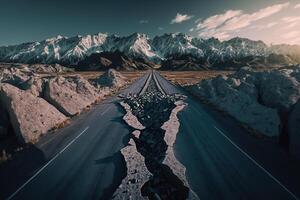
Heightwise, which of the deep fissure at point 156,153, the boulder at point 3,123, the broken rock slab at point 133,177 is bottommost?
the deep fissure at point 156,153

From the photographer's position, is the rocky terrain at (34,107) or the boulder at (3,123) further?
the boulder at (3,123)

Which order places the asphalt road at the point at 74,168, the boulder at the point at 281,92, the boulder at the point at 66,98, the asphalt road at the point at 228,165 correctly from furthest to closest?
the boulder at the point at 66,98, the boulder at the point at 281,92, the asphalt road at the point at 74,168, the asphalt road at the point at 228,165

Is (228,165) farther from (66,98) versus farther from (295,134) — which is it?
(66,98)

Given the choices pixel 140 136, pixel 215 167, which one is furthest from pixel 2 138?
pixel 215 167

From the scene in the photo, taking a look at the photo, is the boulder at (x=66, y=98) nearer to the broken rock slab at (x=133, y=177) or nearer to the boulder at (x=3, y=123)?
the boulder at (x=3, y=123)

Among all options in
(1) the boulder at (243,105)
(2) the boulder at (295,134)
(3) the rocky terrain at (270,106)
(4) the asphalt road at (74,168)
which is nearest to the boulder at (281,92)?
(3) the rocky terrain at (270,106)

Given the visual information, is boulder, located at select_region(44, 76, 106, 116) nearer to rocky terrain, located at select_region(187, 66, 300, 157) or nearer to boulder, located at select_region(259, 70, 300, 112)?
rocky terrain, located at select_region(187, 66, 300, 157)

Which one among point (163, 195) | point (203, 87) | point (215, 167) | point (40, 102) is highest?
point (40, 102)

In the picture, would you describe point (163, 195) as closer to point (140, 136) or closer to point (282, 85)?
point (140, 136)
